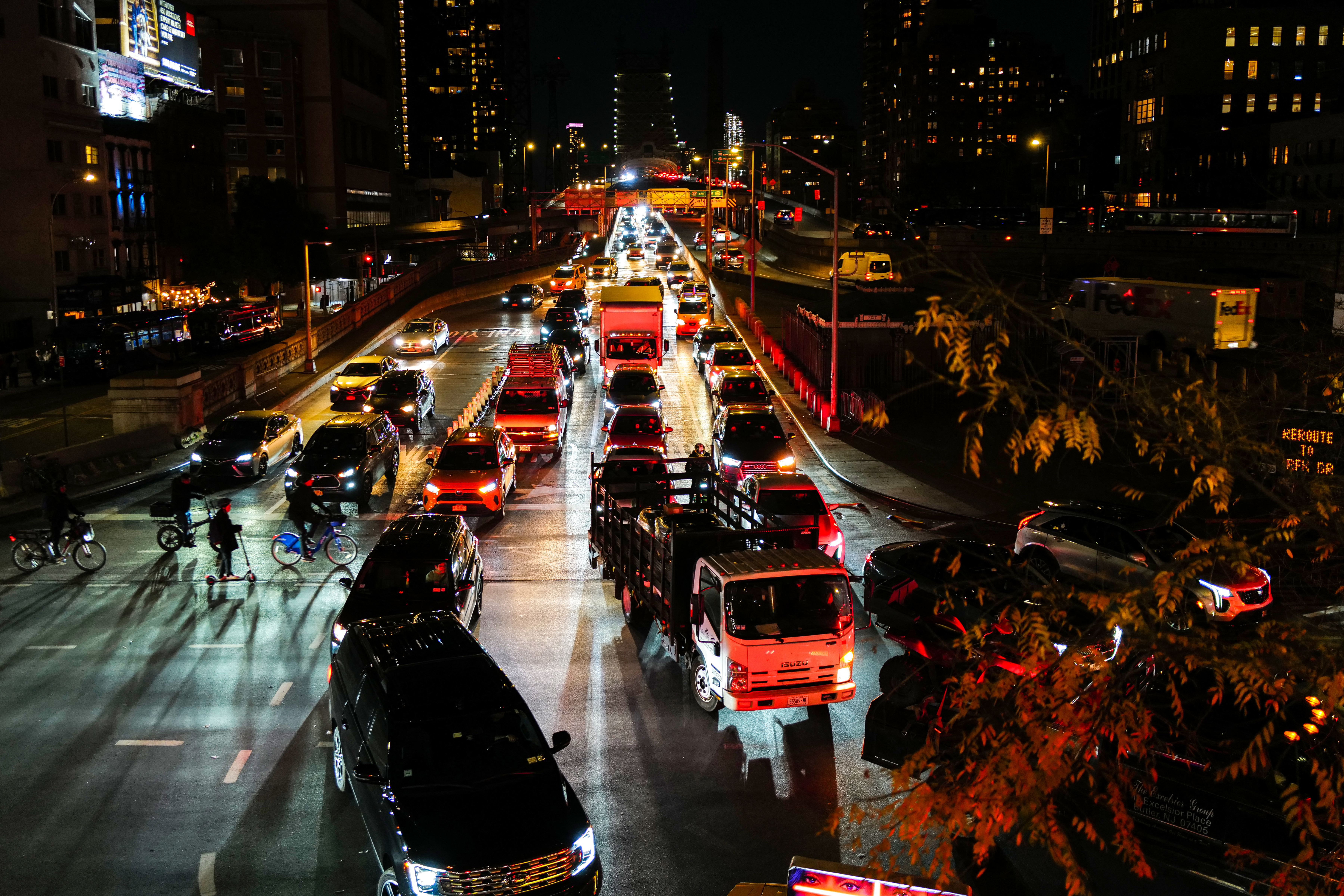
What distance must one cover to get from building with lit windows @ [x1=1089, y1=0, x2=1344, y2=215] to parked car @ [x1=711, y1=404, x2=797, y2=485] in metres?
77.9

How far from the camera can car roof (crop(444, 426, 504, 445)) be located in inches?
984

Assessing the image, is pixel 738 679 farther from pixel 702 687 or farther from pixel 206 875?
pixel 206 875

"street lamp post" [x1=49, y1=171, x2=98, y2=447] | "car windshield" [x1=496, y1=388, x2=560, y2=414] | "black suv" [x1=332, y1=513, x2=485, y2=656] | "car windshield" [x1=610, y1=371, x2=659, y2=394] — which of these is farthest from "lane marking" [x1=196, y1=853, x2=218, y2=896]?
"car windshield" [x1=610, y1=371, x2=659, y2=394]

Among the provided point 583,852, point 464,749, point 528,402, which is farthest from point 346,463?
point 583,852

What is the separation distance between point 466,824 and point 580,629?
779 cm

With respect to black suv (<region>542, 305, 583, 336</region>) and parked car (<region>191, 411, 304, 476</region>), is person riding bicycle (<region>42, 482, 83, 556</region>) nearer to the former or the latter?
parked car (<region>191, 411, 304, 476</region>)

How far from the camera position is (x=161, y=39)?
76375mm

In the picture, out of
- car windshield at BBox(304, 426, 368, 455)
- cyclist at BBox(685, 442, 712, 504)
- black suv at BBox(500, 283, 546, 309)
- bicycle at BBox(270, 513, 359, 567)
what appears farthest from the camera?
black suv at BBox(500, 283, 546, 309)

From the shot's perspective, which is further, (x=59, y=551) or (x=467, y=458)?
(x=467, y=458)

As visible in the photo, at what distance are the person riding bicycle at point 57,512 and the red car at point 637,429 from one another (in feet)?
37.2

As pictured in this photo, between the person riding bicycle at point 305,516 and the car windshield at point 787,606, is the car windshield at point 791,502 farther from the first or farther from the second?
the person riding bicycle at point 305,516

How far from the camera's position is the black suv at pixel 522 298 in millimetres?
70438

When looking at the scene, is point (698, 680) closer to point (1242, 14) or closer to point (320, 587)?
point (320, 587)

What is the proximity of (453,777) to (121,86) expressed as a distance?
7265cm
